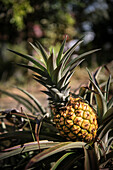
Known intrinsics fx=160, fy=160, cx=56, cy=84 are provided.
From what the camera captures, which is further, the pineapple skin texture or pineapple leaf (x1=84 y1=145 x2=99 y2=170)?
the pineapple skin texture

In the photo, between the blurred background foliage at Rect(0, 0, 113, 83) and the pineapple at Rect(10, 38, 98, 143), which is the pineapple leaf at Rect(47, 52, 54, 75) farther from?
the blurred background foliage at Rect(0, 0, 113, 83)

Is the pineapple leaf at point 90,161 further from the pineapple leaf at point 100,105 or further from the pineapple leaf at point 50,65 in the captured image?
the pineapple leaf at point 50,65

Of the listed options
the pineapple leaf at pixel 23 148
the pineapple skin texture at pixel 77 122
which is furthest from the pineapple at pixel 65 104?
the pineapple leaf at pixel 23 148

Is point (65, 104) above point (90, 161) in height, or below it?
above

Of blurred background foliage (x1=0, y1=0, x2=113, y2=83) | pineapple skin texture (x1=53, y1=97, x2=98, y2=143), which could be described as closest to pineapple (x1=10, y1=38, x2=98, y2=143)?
pineapple skin texture (x1=53, y1=97, x2=98, y2=143)

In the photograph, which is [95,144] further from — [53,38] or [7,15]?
[53,38]

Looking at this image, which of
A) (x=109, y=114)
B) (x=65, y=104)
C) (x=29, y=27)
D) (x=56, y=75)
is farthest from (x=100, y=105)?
(x=29, y=27)

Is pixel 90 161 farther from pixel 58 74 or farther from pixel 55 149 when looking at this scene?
pixel 58 74

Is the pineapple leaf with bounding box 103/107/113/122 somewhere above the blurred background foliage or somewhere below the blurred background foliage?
below
